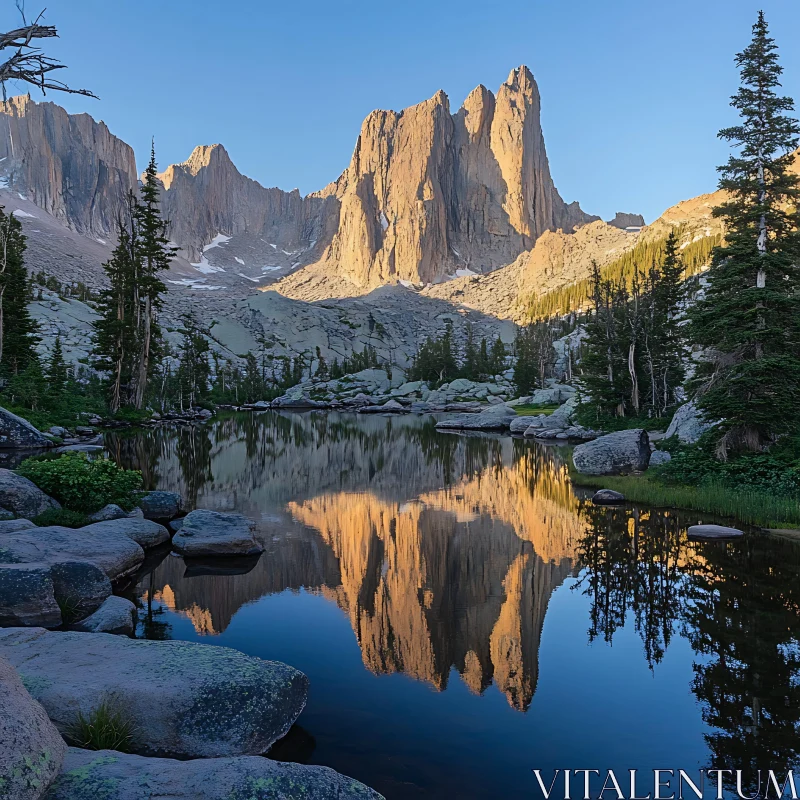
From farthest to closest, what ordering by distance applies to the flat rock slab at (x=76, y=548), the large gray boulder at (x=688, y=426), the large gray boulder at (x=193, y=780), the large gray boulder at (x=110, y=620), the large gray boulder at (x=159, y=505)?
the large gray boulder at (x=688, y=426)
the large gray boulder at (x=159, y=505)
the flat rock slab at (x=76, y=548)
the large gray boulder at (x=110, y=620)
the large gray boulder at (x=193, y=780)

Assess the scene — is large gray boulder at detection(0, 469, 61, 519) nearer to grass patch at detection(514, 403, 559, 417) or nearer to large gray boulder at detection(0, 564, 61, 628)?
large gray boulder at detection(0, 564, 61, 628)

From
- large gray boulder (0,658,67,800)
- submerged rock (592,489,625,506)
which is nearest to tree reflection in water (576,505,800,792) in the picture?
submerged rock (592,489,625,506)

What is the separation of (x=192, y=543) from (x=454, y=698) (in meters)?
8.88

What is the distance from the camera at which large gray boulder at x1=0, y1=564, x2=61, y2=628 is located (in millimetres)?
9188

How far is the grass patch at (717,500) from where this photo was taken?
55.5 feet

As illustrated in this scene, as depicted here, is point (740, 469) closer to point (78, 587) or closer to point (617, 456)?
point (617, 456)

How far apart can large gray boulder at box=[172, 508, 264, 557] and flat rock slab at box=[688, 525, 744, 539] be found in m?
12.6

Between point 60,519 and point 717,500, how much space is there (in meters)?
20.0

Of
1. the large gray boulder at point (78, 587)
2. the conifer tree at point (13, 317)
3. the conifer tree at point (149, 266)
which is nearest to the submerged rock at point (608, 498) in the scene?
the large gray boulder at point (78, 587)

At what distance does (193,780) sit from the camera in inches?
178

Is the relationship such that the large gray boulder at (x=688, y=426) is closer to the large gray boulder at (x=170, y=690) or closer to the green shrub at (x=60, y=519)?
the large gray boulder at (x=170, y=690)

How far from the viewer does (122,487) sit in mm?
16547

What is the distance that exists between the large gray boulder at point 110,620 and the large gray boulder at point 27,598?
0.46 meters

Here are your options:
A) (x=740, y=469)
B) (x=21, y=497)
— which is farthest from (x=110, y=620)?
(x=740, y=469)
